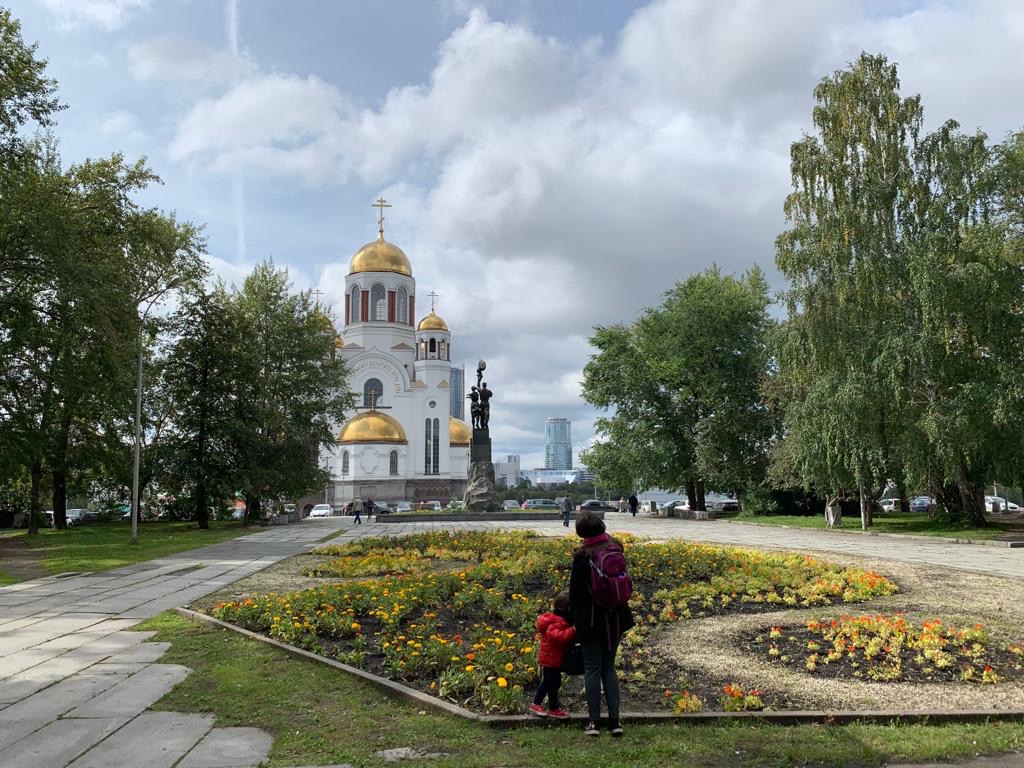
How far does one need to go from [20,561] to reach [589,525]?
17.5m

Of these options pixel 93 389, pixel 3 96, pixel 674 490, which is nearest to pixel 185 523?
pixel 93 389

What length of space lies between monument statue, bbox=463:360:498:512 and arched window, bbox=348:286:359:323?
34048 millimetres

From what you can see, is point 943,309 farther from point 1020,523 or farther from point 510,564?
point 510,564

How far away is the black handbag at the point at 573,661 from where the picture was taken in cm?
515

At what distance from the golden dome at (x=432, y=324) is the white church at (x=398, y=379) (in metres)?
1.60

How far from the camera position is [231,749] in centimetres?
462

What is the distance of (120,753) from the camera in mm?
4543

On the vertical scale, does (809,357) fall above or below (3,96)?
below

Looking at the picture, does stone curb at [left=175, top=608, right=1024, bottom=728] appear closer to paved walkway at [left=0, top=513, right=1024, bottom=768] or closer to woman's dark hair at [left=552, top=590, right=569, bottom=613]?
woman's dark hair at [left=552, top=590, right=569, bottom=613]

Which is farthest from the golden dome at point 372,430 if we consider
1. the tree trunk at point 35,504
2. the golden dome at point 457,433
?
the tree trunk at point 35,504

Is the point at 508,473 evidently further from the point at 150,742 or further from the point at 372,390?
the point at 150,742

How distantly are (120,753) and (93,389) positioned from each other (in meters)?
20.7

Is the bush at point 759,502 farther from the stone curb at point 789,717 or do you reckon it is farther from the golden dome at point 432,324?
the golden dome at point 432,324

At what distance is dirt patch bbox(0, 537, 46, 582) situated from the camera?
14.6 metres
